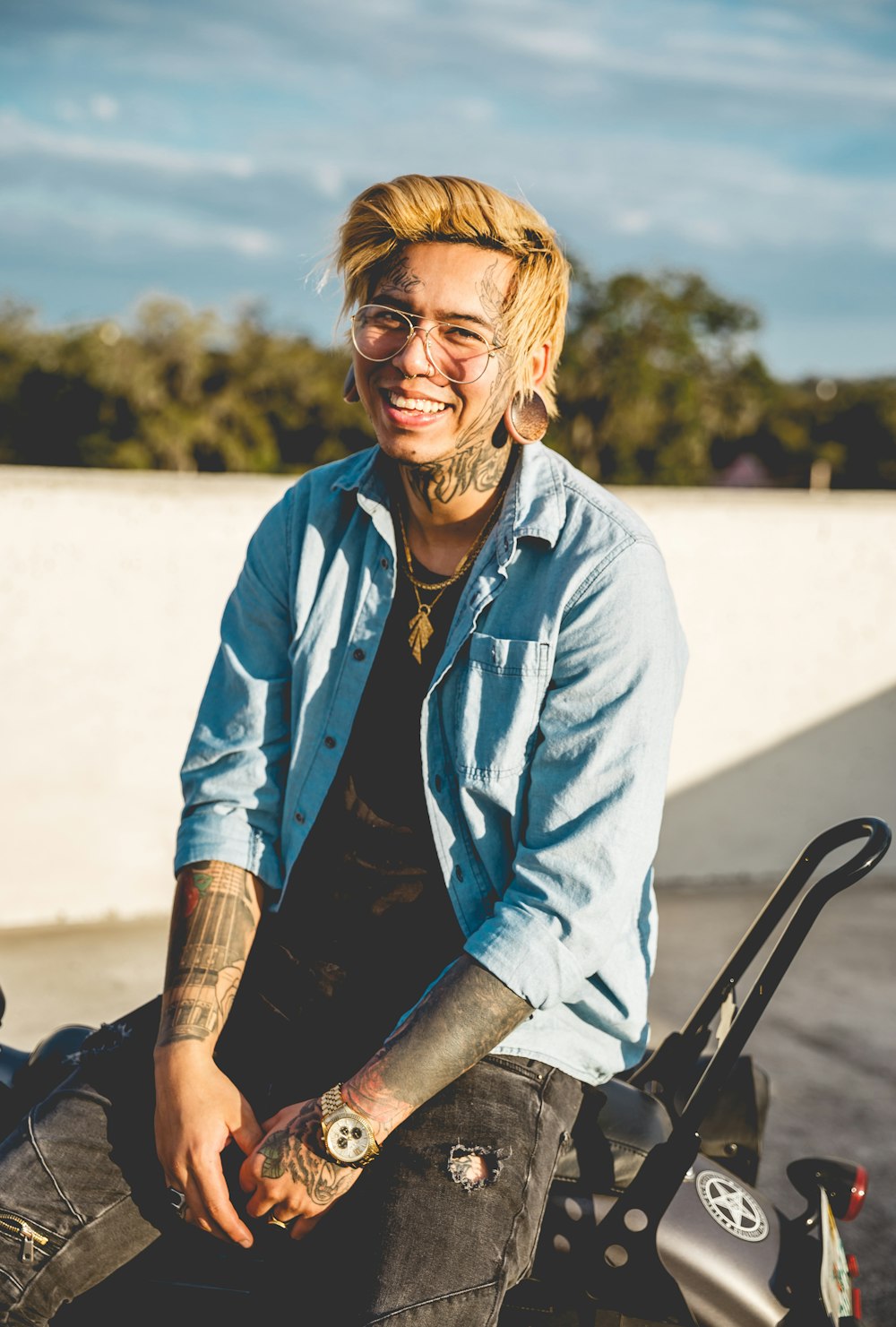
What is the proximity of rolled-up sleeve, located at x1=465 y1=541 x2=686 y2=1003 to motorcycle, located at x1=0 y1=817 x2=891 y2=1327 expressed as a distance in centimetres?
20

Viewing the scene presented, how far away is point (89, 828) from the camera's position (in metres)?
4.71

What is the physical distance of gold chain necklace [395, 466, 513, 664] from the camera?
1793 millimetres

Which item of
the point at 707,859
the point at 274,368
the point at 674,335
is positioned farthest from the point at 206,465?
the point at 707,859

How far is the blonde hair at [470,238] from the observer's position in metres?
1.76

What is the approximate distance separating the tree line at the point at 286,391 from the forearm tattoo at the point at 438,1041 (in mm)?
35633

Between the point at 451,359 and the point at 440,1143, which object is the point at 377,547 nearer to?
the point at 451,359

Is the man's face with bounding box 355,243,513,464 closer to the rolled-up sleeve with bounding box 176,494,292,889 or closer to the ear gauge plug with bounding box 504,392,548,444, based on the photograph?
the ear gauge plug with bounding box 504,392,548,444

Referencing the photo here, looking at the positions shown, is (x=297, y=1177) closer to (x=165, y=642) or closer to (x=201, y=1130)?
(x=201, y=1130)

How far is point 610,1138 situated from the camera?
5.29 feet

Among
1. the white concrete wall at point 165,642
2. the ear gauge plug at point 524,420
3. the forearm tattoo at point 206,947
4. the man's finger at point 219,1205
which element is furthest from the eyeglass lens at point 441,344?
the white concrete wall at point 165,642

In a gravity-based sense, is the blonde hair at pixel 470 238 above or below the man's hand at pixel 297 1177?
above

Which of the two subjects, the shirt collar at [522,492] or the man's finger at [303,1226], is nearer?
the man's finger at [303,1226]

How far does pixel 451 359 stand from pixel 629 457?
143 ft

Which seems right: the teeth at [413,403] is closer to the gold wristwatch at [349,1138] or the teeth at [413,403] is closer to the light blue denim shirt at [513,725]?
the light blue denim shirt at [513,725]
